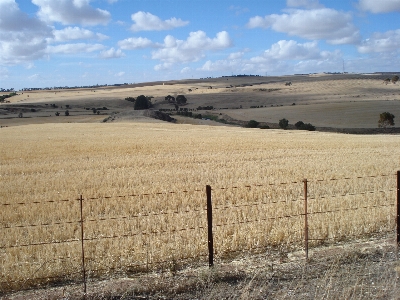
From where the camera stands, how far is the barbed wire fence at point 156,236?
22.1ft

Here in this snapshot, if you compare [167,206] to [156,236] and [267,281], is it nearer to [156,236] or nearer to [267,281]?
[156,236]

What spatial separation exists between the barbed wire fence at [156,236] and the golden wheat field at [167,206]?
0.02 m

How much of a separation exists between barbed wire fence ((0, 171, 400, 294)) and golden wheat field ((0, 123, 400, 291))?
1.0 inches

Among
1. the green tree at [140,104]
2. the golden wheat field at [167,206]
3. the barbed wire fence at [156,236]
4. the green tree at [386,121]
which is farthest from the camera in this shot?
the green tree at [140,104]

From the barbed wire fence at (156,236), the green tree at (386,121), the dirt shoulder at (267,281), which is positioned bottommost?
the dirt shoulder at (267,281)

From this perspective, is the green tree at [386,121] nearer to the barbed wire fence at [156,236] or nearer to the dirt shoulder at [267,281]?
the barbed wire fence at [156,236]

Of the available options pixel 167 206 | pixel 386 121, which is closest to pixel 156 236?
pixel 167 206

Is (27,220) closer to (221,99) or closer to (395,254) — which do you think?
(395,254)

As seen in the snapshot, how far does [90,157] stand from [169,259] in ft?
57.9

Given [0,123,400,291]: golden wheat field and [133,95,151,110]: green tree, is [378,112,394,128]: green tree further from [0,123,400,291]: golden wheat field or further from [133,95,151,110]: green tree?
[133,95,151,110]: green tree

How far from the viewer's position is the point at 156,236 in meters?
8.34

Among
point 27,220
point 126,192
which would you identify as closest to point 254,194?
point 126,192

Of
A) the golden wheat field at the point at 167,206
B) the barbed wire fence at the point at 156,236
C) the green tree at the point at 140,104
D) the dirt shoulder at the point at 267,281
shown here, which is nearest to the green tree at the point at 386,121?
the golden wheat field at the point at 167,206

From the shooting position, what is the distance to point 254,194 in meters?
12.2
